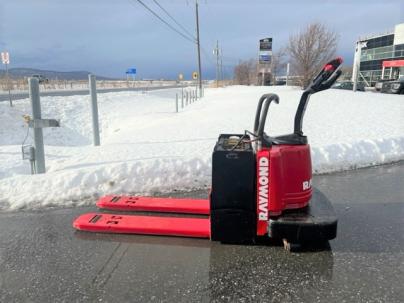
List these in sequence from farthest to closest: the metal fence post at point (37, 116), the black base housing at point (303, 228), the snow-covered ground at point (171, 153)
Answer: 1. the metal fence post at point (37, 116)
2. the snow-covered ground at point (171, 153)
3. the black base housing at point (303, 228)

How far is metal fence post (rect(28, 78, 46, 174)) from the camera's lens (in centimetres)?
539

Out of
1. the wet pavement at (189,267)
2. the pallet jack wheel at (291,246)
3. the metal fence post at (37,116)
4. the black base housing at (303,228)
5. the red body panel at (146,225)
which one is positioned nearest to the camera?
the wet pavement at (189,267)

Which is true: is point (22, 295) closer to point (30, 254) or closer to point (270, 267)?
point (30, 254)

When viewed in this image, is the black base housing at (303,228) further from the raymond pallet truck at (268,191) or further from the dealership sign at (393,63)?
the dealership sign at (393,63)

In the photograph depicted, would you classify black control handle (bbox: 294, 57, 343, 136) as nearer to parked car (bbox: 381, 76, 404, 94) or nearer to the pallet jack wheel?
the pallet jack wheel

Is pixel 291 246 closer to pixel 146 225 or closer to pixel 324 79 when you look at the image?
pixel 146 225

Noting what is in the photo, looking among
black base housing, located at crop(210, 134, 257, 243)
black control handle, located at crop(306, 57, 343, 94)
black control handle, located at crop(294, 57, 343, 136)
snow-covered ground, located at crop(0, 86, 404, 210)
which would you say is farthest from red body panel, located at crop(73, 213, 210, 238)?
black control handle, located at crop(306, 57, 343, 94)

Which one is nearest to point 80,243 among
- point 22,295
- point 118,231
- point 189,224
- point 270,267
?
point 118,231

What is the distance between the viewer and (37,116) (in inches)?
214

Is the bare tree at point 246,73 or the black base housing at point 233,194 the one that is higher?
the bare tree at point 246,73

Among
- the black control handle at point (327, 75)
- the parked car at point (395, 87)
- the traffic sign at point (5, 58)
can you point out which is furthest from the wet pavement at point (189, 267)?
the parked car at point (395, 87)

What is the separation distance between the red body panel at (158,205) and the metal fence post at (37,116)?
5.98 ft

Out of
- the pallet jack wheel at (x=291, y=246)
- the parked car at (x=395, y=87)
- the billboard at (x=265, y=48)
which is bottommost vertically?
the pallet jack wheel at (x=291, y=246)

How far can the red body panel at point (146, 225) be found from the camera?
3.54m
